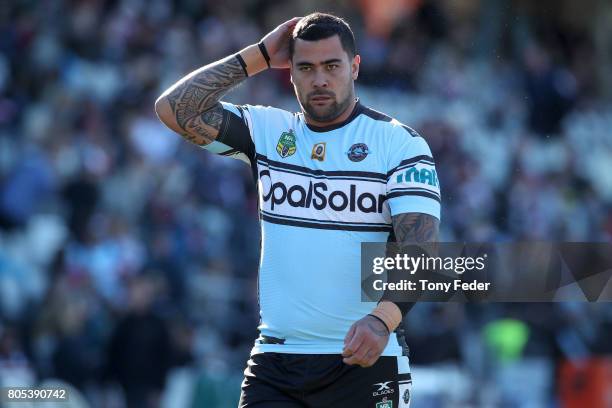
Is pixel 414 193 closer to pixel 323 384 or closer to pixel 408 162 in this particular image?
pixel 408 162

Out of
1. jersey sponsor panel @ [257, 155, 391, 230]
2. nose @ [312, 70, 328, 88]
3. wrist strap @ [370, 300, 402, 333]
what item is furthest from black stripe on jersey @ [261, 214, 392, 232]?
nose @ [312, 70, 328, 88]

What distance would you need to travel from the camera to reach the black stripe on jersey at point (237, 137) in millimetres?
6230

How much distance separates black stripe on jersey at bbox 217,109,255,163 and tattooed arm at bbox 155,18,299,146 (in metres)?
0.04

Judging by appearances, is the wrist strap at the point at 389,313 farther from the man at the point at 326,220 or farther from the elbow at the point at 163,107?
the elbow at the point at 163,107

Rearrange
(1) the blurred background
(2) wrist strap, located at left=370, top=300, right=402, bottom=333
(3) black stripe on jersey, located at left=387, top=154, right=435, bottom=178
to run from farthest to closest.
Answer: (1) the blurred background
(3) black stripe on jersey, located at left=387, top=154, right=435, bottom=178
(2) wrist strap, located at left=370, top=300, right=402, bottom=333

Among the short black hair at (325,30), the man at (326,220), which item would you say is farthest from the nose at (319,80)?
the short black hair at (325,30)

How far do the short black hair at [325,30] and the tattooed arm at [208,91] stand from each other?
224mm

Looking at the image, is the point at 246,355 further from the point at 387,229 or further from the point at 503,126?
the point at 387,229

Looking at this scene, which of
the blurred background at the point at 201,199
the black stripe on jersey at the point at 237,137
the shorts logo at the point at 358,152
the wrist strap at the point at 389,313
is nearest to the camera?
the wrist strap at the point at 389,313

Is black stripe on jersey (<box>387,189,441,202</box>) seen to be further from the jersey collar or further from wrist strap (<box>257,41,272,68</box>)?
wrist strap (<box>257,41,272,68</box>)

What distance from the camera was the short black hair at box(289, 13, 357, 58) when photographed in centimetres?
602

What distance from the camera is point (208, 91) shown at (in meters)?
6.30

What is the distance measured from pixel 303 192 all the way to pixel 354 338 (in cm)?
97

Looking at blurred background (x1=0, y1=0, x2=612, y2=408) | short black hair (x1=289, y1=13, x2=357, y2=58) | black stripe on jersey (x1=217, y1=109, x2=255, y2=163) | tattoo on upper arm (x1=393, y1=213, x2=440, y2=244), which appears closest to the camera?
tattoo on upper arm (x1=393, y1=213, x2=440, y2=244)
